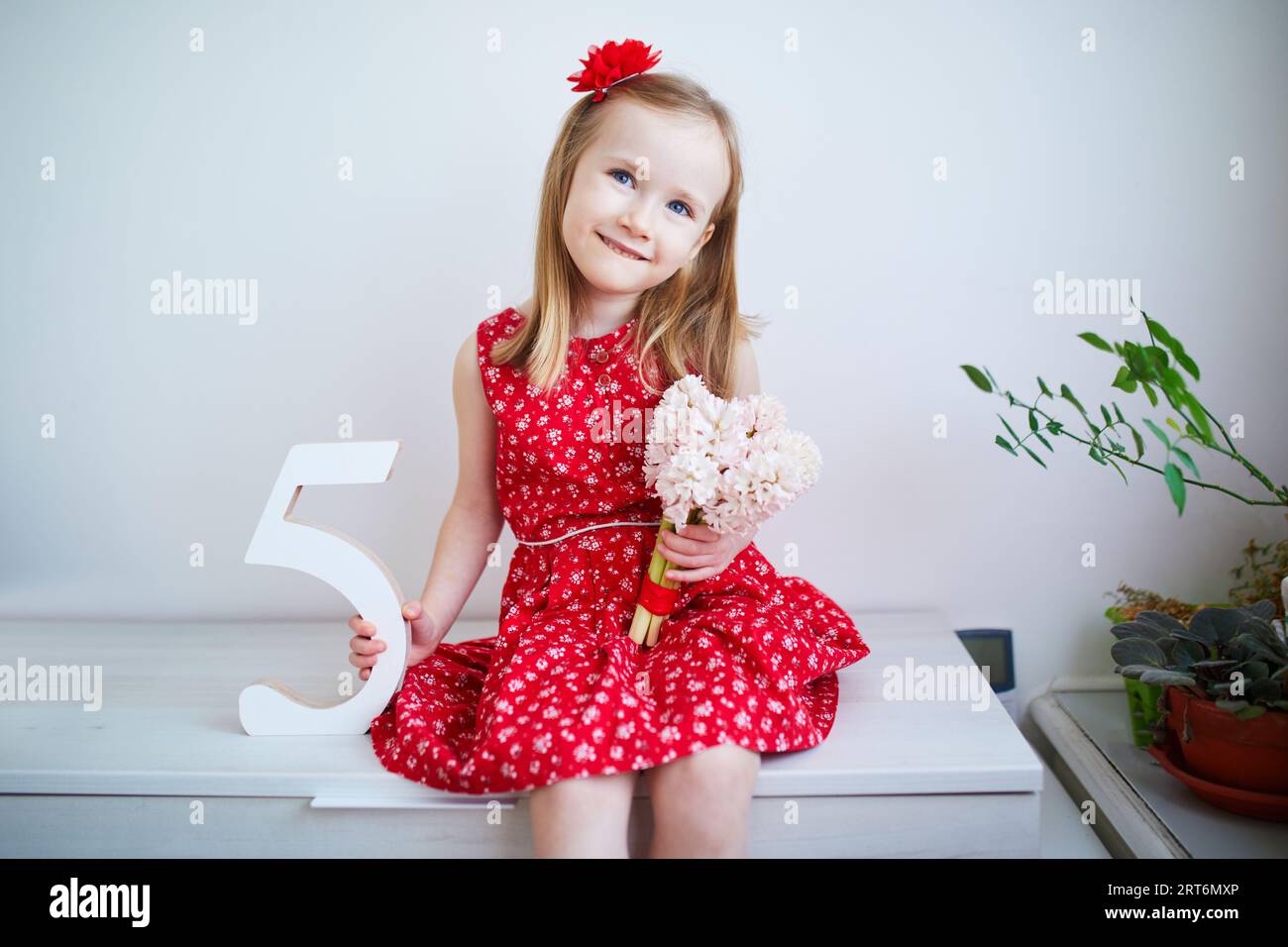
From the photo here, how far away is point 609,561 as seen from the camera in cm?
146

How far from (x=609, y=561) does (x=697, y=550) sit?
188 millimetres

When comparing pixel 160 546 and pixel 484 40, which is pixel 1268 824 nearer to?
pixel 484 40

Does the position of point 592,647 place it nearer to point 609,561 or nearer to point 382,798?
point 609,561

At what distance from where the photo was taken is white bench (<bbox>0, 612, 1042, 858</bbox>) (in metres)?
1.21

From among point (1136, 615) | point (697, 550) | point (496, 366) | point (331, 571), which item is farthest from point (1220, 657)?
point (331, 571)

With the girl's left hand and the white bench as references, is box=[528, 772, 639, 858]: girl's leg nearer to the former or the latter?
the white bench

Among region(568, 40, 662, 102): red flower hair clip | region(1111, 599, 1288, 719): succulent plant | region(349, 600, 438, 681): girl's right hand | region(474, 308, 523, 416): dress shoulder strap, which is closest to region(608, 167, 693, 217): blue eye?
region(568, 40, 662, 102): red flower hair clip

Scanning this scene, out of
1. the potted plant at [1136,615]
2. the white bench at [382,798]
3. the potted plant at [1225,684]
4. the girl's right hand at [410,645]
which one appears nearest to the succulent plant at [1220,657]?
the potted plant at [1225,684]

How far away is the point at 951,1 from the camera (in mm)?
1736

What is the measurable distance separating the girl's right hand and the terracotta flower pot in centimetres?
106
